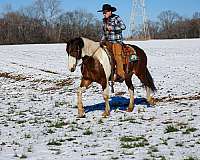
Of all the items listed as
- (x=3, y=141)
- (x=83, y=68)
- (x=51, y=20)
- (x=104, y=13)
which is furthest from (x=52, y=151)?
(x=51, y=20)

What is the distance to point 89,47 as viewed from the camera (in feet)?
36.3

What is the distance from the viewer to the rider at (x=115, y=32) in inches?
467

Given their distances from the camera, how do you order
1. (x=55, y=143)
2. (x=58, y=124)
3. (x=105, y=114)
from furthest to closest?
(x=105, y=114) < (x=58, y=124) < (x=55, y=143)

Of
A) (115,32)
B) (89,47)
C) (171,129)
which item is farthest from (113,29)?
(171,129)

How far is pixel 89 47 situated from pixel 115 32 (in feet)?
4.21

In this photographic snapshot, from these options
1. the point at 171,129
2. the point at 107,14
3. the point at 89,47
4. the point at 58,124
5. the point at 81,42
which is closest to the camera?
the point at 171,129

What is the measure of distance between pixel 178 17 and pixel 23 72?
372 feet

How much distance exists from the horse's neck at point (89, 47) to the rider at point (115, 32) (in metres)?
0.80

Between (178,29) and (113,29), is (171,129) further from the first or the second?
(178,29)

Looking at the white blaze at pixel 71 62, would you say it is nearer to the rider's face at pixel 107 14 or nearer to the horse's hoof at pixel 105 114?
the horse's hoof at pixel 105 114

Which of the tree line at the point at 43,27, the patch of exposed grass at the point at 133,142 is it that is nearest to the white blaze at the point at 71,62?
the patch of exposed grass at the point at 133,142

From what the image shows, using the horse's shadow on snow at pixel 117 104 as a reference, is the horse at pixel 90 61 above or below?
above

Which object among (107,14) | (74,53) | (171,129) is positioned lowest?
(171,129)

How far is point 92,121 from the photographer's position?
425 inches
